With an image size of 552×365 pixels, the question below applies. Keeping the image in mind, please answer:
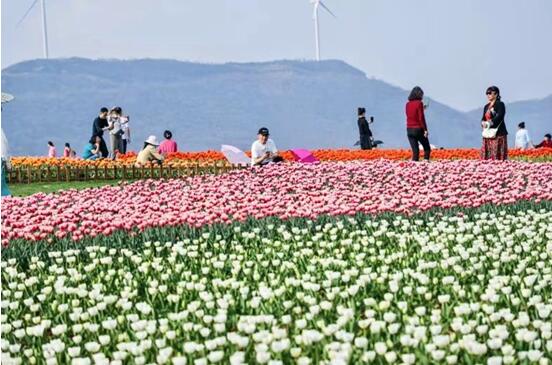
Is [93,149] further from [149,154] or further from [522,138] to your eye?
[522,138]

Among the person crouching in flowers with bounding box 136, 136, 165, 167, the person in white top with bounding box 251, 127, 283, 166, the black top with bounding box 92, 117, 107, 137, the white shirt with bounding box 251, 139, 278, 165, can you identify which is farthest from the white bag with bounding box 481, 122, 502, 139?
the black top with bounding box 92, 117, 107, 137

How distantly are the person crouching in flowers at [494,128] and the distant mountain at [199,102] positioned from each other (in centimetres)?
11898

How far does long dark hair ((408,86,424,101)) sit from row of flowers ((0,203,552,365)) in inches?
431

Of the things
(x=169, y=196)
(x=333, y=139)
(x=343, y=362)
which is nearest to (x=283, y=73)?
(x=333, y=139)

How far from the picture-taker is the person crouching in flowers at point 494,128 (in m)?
21.9

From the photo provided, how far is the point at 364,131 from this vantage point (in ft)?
111

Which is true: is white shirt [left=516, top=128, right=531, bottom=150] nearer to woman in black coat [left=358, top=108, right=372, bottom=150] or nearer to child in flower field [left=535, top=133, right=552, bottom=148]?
child in flower field [left=535, top=133, right=552, bottom=148]

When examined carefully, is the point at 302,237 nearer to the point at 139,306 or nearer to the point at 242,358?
the point at 139,306

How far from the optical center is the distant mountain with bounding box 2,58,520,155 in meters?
152

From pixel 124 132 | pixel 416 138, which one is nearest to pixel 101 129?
pixel 124 132

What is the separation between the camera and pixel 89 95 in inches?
6496

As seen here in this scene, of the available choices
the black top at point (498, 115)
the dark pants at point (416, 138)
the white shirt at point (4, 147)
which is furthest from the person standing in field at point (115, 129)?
the white shirt at point (4, 147)

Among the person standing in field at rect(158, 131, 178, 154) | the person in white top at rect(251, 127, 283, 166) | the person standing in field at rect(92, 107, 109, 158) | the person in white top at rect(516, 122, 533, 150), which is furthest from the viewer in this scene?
the person in white top at rect(516, 122, 533, 150)

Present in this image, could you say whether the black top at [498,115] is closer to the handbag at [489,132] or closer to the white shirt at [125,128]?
the handbag at [489,132]
